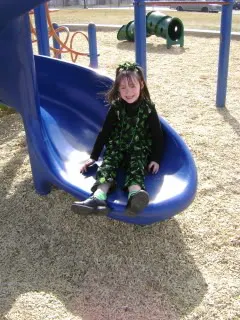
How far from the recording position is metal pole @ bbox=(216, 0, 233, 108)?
3791mm

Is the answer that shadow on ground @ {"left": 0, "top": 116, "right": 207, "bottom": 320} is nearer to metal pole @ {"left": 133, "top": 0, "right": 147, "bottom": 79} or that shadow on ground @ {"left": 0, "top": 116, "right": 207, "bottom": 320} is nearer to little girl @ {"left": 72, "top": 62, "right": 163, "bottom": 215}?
little girl @ {"left": 72, "top": 62, "right": 163, "bottom": 215}

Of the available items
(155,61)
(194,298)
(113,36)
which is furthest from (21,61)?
(113,36)

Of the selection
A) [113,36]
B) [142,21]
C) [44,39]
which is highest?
[142,21]

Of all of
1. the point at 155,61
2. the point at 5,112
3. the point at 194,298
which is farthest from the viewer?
the point at 155,61

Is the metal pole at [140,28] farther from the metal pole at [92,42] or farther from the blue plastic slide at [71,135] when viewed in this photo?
the metal pole at [92,42]

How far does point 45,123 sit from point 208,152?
1208mm

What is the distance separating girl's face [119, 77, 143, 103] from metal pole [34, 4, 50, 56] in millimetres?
2752

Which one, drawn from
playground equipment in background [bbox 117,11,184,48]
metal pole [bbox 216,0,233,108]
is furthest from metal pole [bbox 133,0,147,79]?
playground equipment in background [bbox 117,11,184,48]

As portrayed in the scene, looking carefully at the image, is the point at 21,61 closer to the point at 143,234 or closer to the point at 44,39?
the point at 143,234

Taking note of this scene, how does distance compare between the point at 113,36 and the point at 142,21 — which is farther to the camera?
the point at 113,36

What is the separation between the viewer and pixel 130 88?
224 centimetres

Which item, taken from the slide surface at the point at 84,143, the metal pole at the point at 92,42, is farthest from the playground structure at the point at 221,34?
the metal pole at the point at 92,42

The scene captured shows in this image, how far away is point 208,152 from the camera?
3.22 meters

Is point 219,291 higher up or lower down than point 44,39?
lower down
